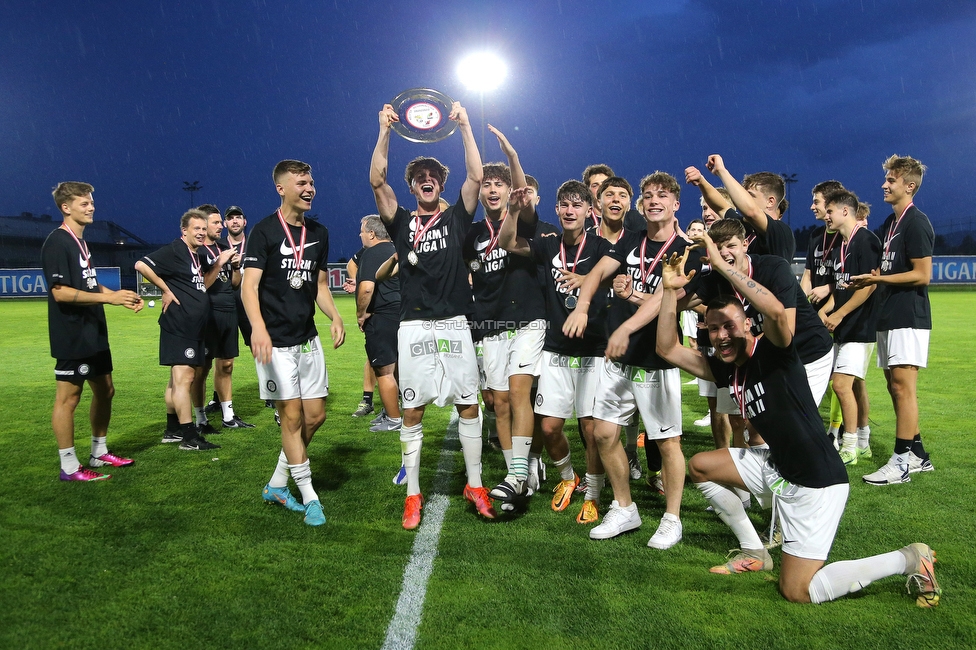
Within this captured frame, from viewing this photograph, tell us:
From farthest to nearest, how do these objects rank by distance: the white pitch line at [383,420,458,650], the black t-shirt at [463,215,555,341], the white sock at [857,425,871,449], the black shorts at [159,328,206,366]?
1. the black shorts at [159,328,206,366]
2. the white sock at [857,425,871,449]
3. the black t-shirt at [463,215,555,341]
4. the white pitch line at [383,420,458,650]

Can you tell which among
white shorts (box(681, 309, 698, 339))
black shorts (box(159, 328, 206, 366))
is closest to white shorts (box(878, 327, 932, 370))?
white shorts (box(681, 309, 698, 339))

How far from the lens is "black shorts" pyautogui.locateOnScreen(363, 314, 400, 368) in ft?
24.8

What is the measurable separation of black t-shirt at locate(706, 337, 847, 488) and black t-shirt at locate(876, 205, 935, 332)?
2.63m

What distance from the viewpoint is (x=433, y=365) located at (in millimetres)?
4801

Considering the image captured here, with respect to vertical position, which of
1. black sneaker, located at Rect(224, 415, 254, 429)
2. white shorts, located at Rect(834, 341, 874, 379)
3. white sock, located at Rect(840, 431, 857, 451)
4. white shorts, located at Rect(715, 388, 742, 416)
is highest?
white shorts, located at Rect(834, 341, 874, 379)

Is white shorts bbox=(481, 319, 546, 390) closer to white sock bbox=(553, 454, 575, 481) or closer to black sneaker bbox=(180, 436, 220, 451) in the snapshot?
white sock bbox=(553, 454, 575, 481)

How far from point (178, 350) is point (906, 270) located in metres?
6.79

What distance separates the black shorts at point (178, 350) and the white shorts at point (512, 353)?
3.30 metres

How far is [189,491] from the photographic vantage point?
5.37 m

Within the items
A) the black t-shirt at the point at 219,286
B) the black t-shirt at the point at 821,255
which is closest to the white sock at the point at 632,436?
the black t-shirt at the point at 821,255

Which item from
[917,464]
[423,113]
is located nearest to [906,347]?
Answer: [917,464]

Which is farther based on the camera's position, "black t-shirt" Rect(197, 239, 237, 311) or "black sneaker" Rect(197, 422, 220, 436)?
"black t-shirt" Rect(197, 239, 237, 311)

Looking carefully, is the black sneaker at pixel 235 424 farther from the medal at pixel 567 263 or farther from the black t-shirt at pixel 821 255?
the black t-shirt at pixel 821 255

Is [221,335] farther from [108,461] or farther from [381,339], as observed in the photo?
[108,461]
